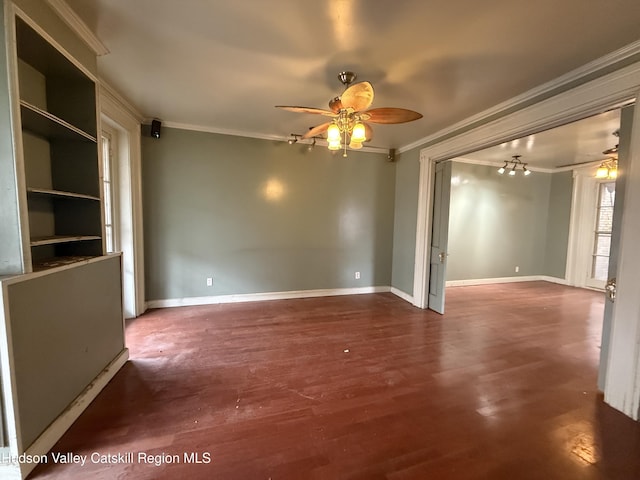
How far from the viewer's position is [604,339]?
1968 mm

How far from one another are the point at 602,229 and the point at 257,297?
6.80 meters

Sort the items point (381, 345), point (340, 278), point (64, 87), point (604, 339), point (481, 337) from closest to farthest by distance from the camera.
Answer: point (64, 87) → point (604, 339) → point (381, 345) → point (481, 337) → point (340, 278)

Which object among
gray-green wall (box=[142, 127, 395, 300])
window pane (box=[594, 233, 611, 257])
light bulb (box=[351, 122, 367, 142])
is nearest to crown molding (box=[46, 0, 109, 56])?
gray-green wall (box=[142, 127, 395, 300])

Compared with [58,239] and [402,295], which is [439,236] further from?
[58,239]

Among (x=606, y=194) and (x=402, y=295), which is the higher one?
(x=606, y=194)

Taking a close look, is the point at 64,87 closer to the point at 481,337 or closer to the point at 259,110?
the point at 259,110

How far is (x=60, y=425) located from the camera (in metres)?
1.49

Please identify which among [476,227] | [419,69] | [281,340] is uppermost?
[419,69]

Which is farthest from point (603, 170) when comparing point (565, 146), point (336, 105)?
point (336, 105)

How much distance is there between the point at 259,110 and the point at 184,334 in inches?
104

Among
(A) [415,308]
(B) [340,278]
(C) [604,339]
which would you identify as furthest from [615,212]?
(B) [340,278]

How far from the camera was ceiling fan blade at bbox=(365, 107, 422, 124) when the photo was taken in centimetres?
201

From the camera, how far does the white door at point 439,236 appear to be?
352 cm

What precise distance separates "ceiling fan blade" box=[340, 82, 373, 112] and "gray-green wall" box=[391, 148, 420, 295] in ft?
7.82
